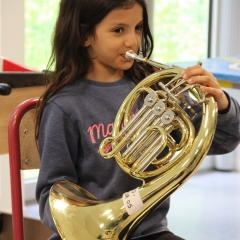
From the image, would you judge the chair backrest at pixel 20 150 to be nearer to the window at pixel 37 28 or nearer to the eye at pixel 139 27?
the eye at pixel 139 27

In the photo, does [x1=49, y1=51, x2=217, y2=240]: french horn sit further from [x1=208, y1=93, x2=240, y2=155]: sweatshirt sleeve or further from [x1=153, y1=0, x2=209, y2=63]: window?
[x1=153, y1=0, x2=209, y2=63]: window

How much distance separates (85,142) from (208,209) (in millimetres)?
1780

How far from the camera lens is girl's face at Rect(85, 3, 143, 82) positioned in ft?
3.67

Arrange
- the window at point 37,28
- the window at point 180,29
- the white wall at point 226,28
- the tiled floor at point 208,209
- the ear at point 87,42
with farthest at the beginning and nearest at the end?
the white wall at point 226,28, the window at point 180,29, the window at point 37,28, the tiled floor at point 208,209, the ear at point 87,42

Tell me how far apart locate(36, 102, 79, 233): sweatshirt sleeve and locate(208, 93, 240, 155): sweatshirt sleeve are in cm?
30

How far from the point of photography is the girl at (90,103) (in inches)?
44.0

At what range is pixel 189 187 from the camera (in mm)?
3219

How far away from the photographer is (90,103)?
118 cm

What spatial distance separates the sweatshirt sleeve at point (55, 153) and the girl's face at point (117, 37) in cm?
15

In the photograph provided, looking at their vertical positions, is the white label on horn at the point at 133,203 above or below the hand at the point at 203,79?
below

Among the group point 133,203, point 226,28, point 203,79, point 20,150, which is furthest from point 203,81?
point 226,28

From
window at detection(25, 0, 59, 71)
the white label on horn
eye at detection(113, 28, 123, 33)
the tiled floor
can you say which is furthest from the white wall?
the white label on horn

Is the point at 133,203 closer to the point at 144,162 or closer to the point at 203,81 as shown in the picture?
the point at 144,162

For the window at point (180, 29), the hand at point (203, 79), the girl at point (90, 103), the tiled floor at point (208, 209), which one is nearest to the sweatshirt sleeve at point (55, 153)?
the girl at point (90, 103)
